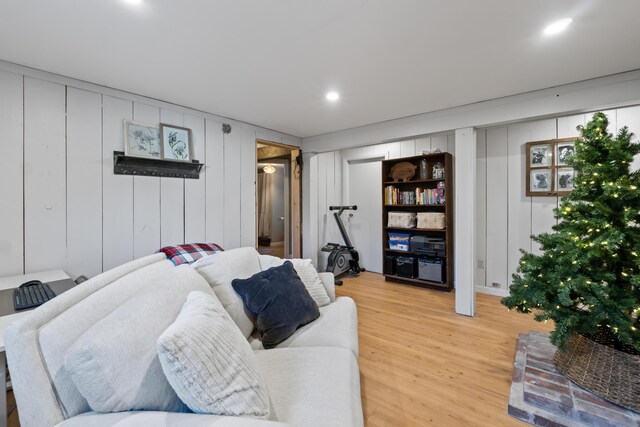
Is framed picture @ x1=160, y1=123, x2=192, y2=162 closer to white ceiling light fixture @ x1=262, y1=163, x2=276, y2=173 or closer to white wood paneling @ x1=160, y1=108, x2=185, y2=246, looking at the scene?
white wood paneling @ x1=160, y1=108, x2=185, y2=246

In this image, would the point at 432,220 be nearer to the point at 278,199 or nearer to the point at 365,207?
the point at 365,207

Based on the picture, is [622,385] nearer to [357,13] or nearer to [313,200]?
[357,13]

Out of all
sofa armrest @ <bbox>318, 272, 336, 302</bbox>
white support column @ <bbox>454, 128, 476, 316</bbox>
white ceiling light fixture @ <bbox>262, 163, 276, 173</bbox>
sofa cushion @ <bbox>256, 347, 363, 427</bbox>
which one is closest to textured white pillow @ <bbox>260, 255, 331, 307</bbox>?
sofa armrest @ <bbox>318, 272, 336, 302</bbox>

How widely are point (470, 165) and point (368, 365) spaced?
235cm

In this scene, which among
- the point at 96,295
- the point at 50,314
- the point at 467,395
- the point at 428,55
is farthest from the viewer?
the point at 428,55

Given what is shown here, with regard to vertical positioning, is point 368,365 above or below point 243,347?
below

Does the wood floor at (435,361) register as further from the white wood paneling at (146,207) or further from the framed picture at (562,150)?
the white wood paneling at (146,207)

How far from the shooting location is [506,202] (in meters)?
3.69

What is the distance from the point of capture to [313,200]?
4707 millimetres

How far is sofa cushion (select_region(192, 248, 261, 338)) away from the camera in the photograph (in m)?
1.64

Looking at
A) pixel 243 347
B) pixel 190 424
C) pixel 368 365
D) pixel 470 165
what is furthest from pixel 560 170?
pixel 190 424

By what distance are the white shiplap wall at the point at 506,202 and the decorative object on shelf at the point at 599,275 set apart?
1.77m

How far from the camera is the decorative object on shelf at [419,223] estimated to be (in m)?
4.07

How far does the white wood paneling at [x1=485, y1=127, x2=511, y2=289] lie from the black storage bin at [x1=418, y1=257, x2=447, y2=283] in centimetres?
59
